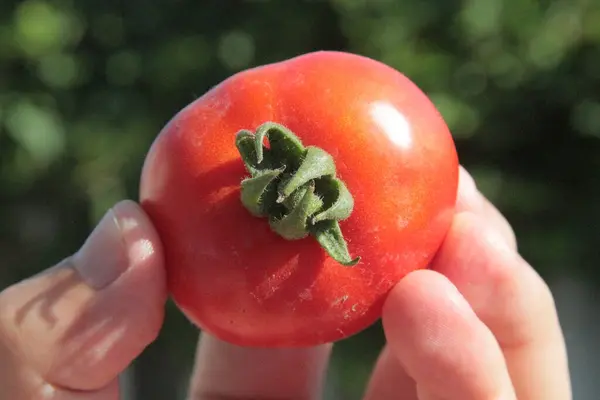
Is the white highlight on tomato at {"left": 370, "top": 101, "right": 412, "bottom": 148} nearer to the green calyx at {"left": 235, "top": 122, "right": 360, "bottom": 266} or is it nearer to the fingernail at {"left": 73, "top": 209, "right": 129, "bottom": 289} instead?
the green calyx at {"left": 235, "top": 122, "right": 360, "bottom": 266}

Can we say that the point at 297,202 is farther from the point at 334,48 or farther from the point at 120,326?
the point at 334,48

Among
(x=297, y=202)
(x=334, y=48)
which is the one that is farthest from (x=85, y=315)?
(x=334, y=48)

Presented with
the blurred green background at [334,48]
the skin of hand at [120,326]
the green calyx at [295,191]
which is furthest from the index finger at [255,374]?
the blurred green background at [334,48]

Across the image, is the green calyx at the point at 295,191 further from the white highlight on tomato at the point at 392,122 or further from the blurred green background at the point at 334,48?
the blurred green background at the point at 334,48

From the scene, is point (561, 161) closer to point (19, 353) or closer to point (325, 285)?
point (325, 285)

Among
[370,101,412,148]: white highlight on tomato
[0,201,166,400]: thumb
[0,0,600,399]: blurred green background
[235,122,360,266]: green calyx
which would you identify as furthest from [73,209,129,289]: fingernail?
[0,0,600,399]: blurred green background

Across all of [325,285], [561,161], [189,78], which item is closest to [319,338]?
[325,285]
